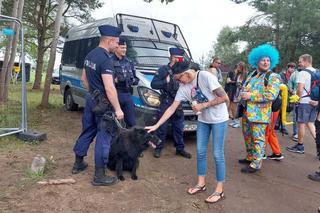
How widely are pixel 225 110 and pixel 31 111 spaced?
288 inches

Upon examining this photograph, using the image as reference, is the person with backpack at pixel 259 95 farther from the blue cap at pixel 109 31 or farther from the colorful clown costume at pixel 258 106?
the blue cap at pixel 109 31

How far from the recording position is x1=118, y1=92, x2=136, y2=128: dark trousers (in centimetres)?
542

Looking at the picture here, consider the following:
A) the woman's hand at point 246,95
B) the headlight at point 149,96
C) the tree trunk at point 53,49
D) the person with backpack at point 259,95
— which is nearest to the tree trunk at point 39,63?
the tree trunk at point 53,49

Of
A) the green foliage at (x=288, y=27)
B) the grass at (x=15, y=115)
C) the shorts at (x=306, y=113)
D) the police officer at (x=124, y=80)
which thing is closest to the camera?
the police officer at (x=124, y=80)

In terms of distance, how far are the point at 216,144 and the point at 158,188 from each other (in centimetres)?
102

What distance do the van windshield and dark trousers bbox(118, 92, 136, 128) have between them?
1606 mm

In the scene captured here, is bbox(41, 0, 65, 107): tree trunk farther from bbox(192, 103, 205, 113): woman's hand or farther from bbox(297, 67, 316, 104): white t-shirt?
bbox(192, 103, 205, 113): woman's hand

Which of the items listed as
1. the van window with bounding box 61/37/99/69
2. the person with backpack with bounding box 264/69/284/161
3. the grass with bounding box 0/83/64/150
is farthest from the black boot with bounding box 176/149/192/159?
the van window with bounding box 61/37/99/69

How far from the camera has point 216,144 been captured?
4199 mm

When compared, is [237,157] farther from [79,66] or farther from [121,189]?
[79,66]

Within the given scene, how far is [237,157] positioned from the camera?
6438 millimetres

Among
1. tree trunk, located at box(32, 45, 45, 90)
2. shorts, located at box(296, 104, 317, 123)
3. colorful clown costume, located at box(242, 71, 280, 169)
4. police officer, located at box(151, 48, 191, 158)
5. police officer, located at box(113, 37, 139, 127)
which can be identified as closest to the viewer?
colorful clown costume, located at box(242, 71, 280, 169)

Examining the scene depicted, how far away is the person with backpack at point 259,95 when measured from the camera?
5082 millimetres

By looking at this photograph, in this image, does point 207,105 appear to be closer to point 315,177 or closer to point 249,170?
point 249,170
